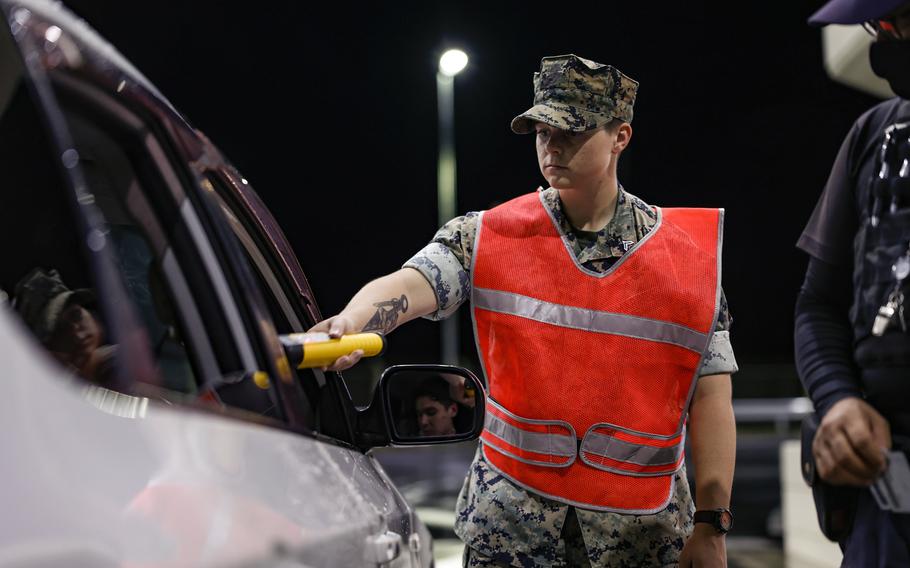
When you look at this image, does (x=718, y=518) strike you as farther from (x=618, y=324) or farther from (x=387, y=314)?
(x=387, y=314)

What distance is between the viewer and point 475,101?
13.2ft

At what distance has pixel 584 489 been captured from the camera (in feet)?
8.66

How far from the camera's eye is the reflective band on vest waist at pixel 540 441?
2637 mm

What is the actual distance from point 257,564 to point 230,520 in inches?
1.9

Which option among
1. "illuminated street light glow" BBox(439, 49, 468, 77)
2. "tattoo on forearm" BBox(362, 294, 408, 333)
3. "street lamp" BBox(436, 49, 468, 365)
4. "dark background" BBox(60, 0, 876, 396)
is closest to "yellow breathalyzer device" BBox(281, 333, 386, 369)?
"tattoo on forearm" BBox(362, 294, 408, 333)

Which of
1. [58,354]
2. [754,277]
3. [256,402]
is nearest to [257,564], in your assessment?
[58,354]

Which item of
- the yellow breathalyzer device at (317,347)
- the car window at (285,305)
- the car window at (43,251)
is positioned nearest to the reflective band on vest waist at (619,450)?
the car window at (285,305)

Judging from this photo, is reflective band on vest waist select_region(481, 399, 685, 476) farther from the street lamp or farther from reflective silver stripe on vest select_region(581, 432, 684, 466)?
the street lamp

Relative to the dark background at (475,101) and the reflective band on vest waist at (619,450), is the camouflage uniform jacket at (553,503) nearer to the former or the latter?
the reflective band on vest waist at (619,450)

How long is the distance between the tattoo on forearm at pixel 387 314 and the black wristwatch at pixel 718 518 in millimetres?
974

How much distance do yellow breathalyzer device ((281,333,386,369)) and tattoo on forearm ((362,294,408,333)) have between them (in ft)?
1.97

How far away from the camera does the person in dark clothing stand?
2.01 m

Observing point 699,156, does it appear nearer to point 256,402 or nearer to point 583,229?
point 583,229

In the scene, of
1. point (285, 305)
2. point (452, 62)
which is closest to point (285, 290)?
point (285, 305)
